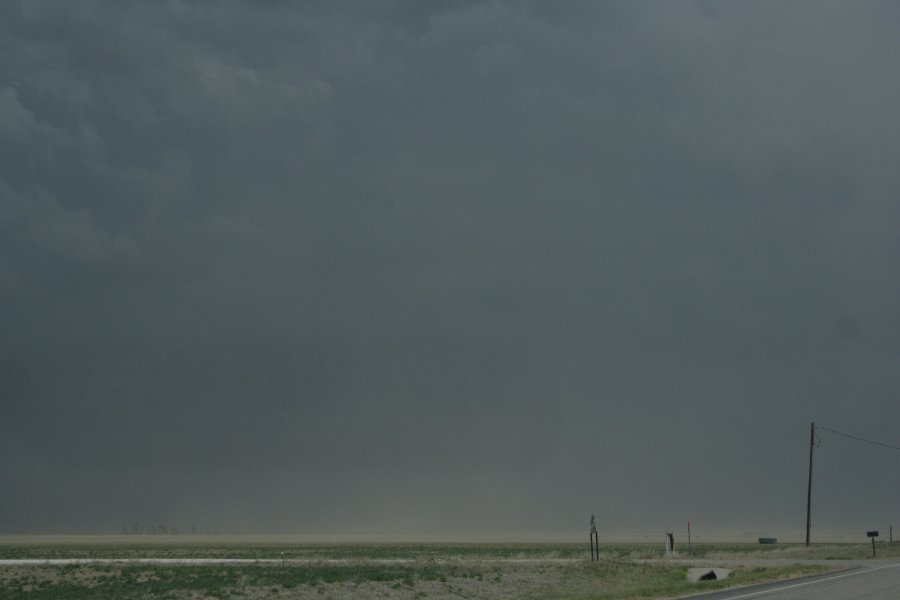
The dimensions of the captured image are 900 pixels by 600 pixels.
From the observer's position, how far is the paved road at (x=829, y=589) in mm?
27597

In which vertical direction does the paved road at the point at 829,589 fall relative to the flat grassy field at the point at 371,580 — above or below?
above

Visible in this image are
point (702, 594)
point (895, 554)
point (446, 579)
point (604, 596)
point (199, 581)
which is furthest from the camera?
point (895, 554)

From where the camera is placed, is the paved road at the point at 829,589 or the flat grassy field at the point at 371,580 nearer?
the paved road at the point at 829,589

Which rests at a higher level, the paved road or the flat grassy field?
the paved road

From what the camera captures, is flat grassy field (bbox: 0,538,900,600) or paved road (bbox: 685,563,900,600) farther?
flat grassy field (bbox: 0,538,900,600)

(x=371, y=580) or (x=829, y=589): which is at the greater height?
(x=829, y=589)

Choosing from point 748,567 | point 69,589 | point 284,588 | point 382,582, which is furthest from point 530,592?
point 69,589

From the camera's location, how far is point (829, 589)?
99.9ft

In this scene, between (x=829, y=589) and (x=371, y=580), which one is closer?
(x=829, y=589)

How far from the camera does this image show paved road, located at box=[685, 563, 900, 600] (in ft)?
90.5

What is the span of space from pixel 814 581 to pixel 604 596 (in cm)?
890

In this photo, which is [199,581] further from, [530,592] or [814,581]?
[814,581]

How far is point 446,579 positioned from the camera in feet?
138

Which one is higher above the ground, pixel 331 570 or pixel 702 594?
pixel 702 594
